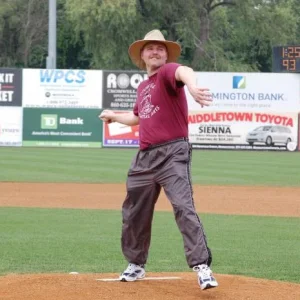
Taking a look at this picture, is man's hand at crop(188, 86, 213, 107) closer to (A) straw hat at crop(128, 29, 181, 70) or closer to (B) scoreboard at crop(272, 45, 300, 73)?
(A) straw hat at crop(128, 29, 181, 70)

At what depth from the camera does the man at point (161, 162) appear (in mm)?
7168

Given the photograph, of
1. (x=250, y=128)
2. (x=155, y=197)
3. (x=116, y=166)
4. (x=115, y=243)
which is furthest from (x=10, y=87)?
(x=155, y=197)

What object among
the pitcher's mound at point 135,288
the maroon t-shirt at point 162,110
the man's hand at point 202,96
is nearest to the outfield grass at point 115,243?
the pitcher's mound at point 135,288

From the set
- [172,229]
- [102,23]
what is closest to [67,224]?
[172,229]

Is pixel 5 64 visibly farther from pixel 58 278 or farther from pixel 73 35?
pixel 58 278

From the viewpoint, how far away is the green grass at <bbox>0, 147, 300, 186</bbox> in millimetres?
22891

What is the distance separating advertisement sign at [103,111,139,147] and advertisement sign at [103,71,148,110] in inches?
33.1

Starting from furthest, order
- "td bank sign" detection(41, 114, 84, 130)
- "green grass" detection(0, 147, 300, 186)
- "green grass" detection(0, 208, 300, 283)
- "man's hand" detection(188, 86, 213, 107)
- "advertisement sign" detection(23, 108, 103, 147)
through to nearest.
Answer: "td bank sign" detection(41, 114, 84, 130) → "advertisement sign" detection(23, 108, 103, 147) → "green grass" detection(0, 147, 300, 186) → "green grass" detection(0, 208, 300, 283) → "man's hand" detection(188, 86, 213, 107)

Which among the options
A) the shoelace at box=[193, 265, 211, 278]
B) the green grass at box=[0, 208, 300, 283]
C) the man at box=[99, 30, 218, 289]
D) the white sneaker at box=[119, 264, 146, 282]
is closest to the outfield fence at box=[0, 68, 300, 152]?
the green grass at box=[0, 208, 300, 283]

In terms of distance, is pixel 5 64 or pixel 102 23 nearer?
pixel 102 23

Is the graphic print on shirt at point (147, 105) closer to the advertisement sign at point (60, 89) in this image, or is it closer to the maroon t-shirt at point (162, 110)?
the maroon t-shirt at point (162, 110)

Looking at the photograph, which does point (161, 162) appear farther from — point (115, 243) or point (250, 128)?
point (250, 128)

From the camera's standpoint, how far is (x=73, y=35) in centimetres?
5816

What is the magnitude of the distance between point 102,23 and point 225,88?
14.1 metres
